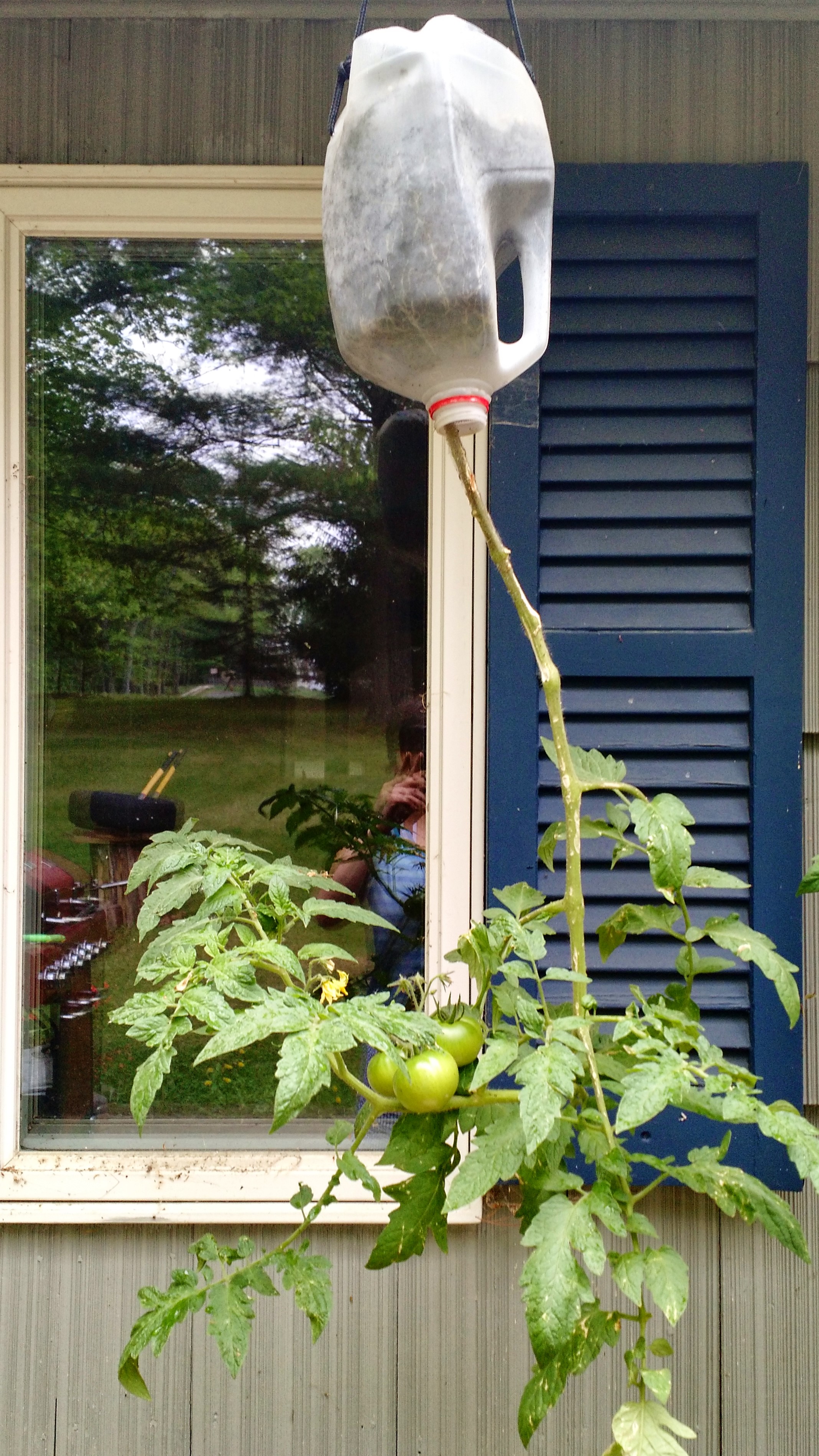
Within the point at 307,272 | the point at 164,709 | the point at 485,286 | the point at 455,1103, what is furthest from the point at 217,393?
the point at 455,1103

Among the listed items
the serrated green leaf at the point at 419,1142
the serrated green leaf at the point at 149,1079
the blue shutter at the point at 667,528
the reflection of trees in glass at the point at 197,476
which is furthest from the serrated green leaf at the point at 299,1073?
the reflection of trees in glass at the point at 197,476

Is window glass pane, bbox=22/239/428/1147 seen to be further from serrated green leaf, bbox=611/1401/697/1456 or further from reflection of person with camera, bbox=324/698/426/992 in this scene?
serrated green leaf, bbox=611/1401/697/1456

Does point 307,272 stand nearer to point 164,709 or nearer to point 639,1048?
point 164,709

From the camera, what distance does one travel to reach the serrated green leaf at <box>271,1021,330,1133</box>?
75 centimetres

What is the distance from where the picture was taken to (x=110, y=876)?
5.39ft

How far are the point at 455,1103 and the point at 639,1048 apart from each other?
22 cm

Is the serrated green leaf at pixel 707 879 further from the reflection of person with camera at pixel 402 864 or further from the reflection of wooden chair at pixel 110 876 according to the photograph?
the reflection of wooden chair at pixel 110 876

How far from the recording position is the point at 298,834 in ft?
5.35

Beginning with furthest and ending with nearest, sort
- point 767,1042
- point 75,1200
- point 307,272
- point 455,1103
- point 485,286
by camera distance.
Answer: point 307,272
point 75,1200
point 767,1042
point 455,1103
point 485,286

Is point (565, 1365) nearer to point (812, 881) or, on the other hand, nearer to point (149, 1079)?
point (149, 1079)

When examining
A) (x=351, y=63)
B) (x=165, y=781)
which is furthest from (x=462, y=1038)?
(x=351, y=63)

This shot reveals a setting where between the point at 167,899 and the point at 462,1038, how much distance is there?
35 cm

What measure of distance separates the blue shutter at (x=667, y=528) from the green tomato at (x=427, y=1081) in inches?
20.7

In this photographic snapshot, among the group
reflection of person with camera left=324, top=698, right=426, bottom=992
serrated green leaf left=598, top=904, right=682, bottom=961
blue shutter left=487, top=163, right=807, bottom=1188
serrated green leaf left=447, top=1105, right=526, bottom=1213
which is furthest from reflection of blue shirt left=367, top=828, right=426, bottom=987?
serrated green leaf left=447, top=1105, right=526, bottom=1213
